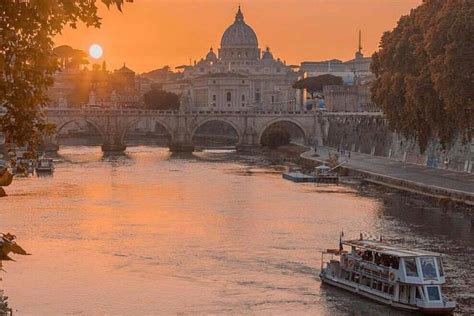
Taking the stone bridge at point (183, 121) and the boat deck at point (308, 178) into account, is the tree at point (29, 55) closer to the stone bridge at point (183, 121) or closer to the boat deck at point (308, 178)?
the boat deck at point (308, 178)

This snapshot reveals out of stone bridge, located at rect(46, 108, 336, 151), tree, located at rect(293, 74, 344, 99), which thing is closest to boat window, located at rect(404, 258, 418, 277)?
stone bridge, located at rect(46, 108, 336, 151)

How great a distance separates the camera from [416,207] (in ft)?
125

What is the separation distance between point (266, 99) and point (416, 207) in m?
120

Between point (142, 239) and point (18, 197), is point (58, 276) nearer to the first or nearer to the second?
point (142, 239)

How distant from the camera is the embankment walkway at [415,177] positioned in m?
38.9

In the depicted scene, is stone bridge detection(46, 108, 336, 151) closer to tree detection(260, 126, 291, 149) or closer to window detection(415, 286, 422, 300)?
tree detection(260, 126, 291, 149)

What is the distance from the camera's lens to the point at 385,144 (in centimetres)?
6328

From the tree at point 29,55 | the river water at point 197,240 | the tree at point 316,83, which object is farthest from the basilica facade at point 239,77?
the tree at point 29,55

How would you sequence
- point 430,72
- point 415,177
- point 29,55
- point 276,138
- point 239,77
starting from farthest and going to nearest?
point 239,77
point 276,138
point 415,177
point 430,72
point 29,55

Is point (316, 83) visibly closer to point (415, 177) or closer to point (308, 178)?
point (308, 178)

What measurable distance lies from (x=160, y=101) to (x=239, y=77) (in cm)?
1328

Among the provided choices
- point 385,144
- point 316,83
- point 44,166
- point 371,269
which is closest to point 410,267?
point 371,269

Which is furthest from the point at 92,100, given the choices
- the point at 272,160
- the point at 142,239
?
the point at 142,239

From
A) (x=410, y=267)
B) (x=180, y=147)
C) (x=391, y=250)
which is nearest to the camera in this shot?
(x=410, y=267)
